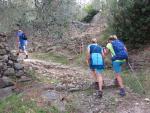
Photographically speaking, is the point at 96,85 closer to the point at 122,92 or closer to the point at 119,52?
the point at 122,92

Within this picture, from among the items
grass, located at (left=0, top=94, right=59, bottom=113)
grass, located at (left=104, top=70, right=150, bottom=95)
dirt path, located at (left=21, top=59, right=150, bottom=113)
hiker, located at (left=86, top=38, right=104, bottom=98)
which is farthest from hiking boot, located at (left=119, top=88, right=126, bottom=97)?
grass, located at (left=0, top=94, right=59, bottom=113)

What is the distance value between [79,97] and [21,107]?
1806 mm

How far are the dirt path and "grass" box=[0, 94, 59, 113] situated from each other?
230 mm

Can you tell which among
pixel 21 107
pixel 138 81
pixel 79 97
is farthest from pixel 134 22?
pixel 21 107

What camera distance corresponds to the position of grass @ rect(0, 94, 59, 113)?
35.7 ft

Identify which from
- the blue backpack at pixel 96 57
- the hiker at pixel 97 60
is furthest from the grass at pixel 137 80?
the blue backpack at pixel 96 57

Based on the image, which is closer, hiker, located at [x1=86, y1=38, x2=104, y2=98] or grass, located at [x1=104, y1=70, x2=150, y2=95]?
hiker, located at [x1=86, y1=38, x2=104, y2=98]

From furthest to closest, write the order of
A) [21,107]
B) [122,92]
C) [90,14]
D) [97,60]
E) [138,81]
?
[90,14] → [138,81] → [122,92] → [97,60] → [21,107]

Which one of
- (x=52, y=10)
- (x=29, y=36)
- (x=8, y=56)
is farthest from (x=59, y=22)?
(x=8, y=56)

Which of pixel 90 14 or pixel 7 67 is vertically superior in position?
pixel 90 14

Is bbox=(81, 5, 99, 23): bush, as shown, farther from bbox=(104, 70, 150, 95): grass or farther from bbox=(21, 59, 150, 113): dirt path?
bbox=(21, 59, 150, 113): dirt path

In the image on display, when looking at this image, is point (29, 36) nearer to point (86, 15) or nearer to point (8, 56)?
point (86, 15)

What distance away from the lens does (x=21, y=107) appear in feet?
36.1

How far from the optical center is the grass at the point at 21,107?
10867 millimetres
